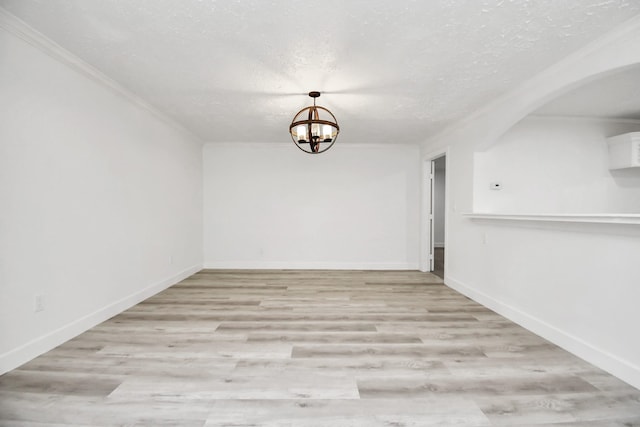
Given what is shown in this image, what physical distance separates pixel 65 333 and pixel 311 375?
225cm

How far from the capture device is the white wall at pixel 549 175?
367cm

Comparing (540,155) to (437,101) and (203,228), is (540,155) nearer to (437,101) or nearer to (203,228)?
(437,101)

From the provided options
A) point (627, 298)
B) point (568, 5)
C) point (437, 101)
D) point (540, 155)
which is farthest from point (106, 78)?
point (540, 155)

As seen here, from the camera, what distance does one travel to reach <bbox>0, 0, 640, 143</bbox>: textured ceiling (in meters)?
1.75

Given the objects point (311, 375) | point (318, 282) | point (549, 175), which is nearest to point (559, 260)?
point (549, 175)

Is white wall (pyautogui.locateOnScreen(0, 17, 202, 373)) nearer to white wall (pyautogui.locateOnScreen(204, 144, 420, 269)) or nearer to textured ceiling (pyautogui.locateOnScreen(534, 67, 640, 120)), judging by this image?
white wall (pyautogui.locateOnScreen(204, 144, 420, 269))

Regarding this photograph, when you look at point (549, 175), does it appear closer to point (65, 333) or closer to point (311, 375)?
point (311, 375)

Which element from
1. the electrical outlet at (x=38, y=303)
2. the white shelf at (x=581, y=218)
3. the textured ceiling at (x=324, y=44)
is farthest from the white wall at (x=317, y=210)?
the electrical outlet at (x=38, y=303)

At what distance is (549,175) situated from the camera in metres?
3.69

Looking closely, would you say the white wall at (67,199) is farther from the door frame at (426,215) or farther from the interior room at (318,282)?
the door frame at (426,215)

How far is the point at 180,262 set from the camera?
14.9ft

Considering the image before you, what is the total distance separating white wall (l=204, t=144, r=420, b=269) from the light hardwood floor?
7.50 ft

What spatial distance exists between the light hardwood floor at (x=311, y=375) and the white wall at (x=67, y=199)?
0.30 m

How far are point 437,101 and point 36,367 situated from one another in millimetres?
4513
